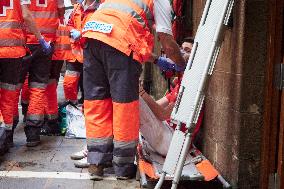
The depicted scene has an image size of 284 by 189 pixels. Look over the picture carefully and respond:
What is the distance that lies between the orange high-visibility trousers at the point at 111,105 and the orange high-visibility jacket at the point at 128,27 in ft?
0.33

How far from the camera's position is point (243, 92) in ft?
11.0

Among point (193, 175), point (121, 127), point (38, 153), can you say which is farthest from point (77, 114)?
point (193, 175)

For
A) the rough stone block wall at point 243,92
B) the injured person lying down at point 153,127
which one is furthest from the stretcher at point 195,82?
the injured person lying down at point 153,127

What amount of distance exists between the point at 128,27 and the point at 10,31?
1590 millimetres

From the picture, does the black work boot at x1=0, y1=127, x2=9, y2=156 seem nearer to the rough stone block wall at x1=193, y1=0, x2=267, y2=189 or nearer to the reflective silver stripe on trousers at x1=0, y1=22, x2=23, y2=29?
the reflective silver stripe on trousers at x1=0, y1=22, x2=23, y2=29

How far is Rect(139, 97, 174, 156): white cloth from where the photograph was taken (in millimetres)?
4238

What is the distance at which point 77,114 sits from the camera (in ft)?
19.4

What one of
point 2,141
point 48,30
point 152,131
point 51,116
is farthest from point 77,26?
point 152,131

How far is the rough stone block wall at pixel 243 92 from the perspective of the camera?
327cm

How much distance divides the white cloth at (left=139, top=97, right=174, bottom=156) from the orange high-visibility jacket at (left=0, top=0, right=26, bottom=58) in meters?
1.50

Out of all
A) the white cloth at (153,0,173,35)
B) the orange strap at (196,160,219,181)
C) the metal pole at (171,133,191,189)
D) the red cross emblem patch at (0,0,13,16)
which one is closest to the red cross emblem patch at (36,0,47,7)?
the red cross emblem patch at (0,0,13,16)

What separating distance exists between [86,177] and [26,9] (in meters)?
1.98

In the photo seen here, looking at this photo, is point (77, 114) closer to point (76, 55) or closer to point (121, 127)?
point (76, 55)

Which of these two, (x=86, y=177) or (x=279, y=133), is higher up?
(x=279, y=133)
